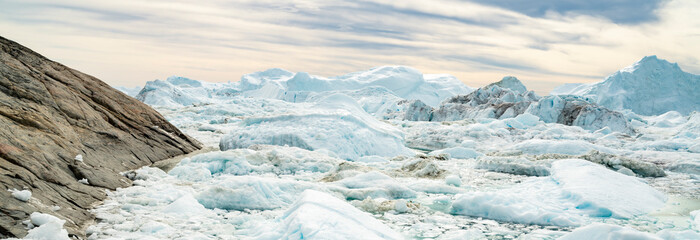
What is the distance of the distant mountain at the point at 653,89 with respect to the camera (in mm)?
45438

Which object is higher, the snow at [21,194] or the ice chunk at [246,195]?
the snow at [21,194]

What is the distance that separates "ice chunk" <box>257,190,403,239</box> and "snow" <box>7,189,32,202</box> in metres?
2.21

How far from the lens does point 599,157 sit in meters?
11.6

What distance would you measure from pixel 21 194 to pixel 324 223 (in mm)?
2863

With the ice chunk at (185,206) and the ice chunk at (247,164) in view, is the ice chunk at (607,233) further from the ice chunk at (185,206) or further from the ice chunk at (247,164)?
the ice chunk at (247,164)

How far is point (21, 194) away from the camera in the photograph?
419 centimetres

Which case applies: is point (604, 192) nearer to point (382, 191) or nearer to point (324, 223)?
point (382, 191)

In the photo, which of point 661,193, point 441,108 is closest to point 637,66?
point 441,108

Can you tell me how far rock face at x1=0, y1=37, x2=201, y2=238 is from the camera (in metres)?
4.52

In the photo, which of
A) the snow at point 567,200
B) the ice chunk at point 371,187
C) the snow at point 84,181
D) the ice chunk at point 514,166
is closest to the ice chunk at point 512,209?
the snow at point 567,200

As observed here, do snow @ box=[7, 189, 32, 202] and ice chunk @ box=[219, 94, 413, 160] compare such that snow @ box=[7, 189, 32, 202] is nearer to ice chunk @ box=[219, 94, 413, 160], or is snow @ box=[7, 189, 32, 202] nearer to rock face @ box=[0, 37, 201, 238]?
rock face @ box=[0, 37, 201, 238]

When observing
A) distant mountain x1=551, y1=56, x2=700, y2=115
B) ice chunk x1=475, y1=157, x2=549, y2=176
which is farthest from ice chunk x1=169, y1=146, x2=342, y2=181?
distant mountain x1=551, y1=56, x2=700, y2=115

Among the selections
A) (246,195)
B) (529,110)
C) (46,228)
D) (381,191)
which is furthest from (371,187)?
(529,110)

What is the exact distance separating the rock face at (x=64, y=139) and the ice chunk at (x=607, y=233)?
15.5ft
